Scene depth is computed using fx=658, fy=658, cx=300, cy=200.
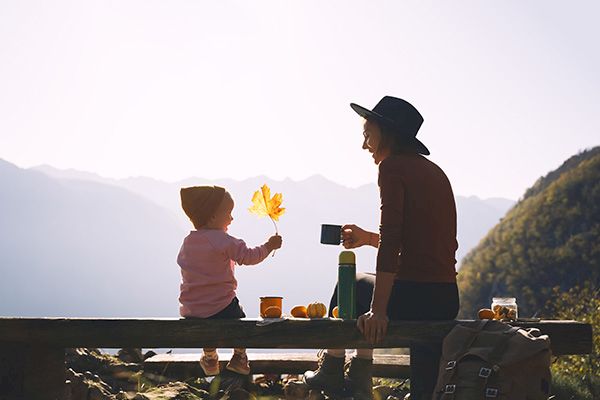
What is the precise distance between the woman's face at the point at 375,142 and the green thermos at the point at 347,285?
29.3 inches

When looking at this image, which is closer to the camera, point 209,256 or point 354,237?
point 354,237

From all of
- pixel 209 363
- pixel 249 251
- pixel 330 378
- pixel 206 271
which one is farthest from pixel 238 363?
pixel 249 251

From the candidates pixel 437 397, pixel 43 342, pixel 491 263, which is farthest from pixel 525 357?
pixel 491 263

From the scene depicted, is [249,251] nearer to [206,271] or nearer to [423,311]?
[206,271]

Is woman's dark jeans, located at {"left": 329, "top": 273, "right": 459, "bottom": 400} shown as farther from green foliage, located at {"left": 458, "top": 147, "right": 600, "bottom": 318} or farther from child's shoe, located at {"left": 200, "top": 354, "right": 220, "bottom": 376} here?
green foliage, located at {"left": 458, "top": 147, "right": 600, "bottom": 318}

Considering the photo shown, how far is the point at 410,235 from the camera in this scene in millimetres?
4617

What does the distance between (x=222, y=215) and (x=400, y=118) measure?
176 centimetres

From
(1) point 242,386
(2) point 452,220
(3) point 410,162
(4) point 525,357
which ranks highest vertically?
(3) point 410,162

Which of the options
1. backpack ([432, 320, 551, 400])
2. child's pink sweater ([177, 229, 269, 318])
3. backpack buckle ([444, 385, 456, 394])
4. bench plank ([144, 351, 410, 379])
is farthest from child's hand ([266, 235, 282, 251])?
bench plank ([144, 351, 410, 379])

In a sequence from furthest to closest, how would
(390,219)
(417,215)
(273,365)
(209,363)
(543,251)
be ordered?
(543,251) < (273,365) < (209,363) < (417,215) < (390,219)

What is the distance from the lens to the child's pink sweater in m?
5.44

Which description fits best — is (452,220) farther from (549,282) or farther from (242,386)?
(549,282)

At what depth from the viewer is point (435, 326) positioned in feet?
15.2

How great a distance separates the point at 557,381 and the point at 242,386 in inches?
145
